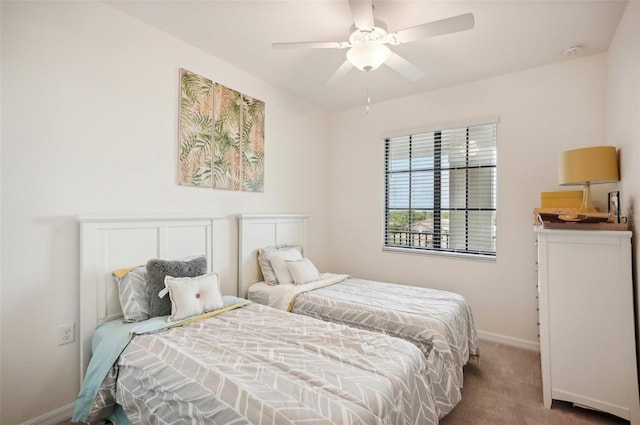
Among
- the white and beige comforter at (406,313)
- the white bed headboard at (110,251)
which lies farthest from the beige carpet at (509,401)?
the white bed headboard at (110,251)

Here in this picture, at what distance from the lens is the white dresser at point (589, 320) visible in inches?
75.5

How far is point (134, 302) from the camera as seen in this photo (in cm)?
205

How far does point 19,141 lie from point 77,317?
1.15m

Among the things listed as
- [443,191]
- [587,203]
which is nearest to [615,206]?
[587,203]

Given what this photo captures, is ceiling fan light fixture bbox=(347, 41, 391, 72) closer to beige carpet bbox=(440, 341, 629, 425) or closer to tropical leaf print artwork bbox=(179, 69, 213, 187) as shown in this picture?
tropical leaf print artwork bbox=(179, 69, 213, 187)

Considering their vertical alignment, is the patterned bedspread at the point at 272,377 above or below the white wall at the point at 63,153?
below

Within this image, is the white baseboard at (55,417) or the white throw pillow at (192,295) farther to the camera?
the white throw pillow at (192,295)

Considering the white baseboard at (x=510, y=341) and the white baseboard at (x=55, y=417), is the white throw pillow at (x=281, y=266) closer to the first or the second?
the white baseboard at (x=55, y=417)

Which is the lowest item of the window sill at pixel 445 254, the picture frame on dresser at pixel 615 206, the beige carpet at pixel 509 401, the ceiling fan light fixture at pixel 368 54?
the beige carpet at pixel 509 401

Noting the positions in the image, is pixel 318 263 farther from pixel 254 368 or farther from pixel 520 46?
pixel 520 46

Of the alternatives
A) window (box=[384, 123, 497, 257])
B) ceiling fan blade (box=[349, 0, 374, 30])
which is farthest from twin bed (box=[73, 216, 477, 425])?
ceiling fan blade (box=[349, 0, 374, 30])

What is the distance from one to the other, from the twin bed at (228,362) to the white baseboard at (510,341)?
796 mm

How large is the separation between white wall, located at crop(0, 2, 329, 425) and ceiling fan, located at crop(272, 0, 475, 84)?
1.14m

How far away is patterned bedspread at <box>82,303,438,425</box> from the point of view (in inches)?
47.3
